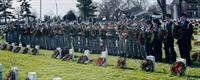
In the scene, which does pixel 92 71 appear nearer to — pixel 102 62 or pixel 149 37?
pixel 102 62

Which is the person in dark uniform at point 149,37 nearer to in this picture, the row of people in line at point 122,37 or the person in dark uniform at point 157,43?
the row of people in line at point 122,37

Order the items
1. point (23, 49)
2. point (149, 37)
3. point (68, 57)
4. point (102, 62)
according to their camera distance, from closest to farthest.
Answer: point (102, 62), point (149, 37), point (68, 57), point (23, 49)

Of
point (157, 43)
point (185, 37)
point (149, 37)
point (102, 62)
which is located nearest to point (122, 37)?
point (149, 37)

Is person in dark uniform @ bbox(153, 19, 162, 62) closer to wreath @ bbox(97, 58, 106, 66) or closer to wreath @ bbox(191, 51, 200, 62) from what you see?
wreath @ bbox(191, 51, 200, 62)

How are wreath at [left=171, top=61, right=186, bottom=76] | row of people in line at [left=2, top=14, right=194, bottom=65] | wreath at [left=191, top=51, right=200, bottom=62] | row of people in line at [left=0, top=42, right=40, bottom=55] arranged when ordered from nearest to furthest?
1. wreath at [left=171, top=61, right=186, bottom=76]
2. row of people in line at [left=2, top=14, right=194, bottom=65]
3. wreath at [left=191, top=51, right=200, bottom=62]
4. row of people in line at [left=0, top=42, right=40, bottom=55]

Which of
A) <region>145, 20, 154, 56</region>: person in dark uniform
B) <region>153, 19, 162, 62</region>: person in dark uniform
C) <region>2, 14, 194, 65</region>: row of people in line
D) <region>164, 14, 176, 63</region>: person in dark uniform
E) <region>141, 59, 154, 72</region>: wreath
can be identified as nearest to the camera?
<region>141, 59, 154, 72</region>: wreath

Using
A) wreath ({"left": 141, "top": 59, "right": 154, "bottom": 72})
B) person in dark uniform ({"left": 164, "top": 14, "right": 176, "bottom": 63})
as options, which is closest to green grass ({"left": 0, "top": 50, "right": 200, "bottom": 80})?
wreath ({"left": 141, "top": 59, "right": 154, "bottom": 72})

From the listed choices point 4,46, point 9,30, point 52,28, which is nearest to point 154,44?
point 52,28

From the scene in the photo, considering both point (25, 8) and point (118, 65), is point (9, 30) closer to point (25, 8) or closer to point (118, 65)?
point (118, 65)

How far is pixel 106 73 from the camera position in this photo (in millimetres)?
18031

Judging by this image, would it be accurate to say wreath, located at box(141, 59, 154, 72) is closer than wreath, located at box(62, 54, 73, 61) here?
Yes

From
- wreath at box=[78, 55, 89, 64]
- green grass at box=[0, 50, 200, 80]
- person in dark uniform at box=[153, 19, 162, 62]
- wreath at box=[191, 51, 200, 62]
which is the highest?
person in dark uniform at box=[153, 19, 162, 62]

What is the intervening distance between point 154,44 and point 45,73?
502 centimetres

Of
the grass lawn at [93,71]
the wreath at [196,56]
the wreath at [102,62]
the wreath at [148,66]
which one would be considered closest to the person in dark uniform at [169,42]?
the grass lawn at [93,71]
